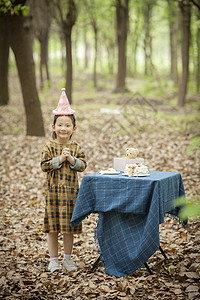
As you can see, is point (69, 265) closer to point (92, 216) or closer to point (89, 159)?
point (92, 216)

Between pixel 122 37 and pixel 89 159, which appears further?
pixel 122 37

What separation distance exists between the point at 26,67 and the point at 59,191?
764cm

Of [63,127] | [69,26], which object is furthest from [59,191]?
Answer: [69,26]

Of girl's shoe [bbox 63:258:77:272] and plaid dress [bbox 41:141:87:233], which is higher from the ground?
plaid dress [bbox 41:141:87:233]

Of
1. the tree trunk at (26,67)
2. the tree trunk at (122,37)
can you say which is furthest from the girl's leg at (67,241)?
the tree trunk at (122,37)

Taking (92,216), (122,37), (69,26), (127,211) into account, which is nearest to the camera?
(127,211)

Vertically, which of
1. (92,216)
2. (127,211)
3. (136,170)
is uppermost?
(136,170)

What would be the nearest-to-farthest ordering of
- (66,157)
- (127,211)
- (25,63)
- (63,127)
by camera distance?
(127,211) < (66,157) < (63,127) < (25,63)

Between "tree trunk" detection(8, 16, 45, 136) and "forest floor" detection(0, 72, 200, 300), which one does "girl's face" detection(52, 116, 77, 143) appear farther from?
"tree trunk" detection(8, 16, 45, 136)

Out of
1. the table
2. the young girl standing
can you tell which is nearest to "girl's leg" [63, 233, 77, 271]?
the young girl standing

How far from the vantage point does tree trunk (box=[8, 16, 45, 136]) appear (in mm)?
10734

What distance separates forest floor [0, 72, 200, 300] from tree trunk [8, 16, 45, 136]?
53 centimetres

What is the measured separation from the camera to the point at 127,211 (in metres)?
3.84

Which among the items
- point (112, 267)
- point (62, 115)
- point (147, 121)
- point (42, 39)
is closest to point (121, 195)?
point (112, 267)
